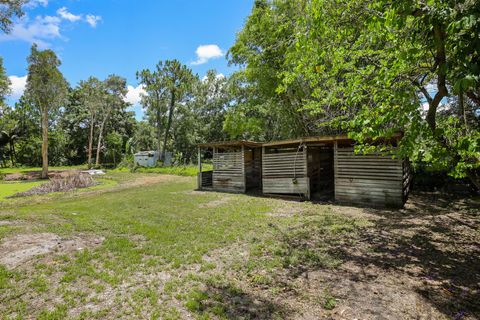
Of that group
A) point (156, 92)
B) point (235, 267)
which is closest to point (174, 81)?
point (156, 92)

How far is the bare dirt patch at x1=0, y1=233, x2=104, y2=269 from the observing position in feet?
12.4

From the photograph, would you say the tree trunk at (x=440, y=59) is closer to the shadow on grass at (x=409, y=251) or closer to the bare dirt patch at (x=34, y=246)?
the shadow on grass at (x=409, y=251)

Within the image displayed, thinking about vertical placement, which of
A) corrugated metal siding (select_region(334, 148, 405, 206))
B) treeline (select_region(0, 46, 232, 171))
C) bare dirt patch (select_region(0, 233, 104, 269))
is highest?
treeline (select_region(0, 46, 232, 171))

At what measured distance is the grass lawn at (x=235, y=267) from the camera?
2.71 metres

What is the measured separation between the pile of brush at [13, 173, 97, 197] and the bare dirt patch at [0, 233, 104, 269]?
8.71 m

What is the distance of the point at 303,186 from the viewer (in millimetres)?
9359

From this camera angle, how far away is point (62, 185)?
12.7 metres

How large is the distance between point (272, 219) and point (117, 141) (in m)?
28.6

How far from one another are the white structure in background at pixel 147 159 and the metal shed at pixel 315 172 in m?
16.0

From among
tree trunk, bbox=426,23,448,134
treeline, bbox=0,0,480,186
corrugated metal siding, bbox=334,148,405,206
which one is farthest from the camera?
corrugated metal siding, bbox=334,148,405,206

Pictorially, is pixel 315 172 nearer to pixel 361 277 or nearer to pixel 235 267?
pixel 361 277

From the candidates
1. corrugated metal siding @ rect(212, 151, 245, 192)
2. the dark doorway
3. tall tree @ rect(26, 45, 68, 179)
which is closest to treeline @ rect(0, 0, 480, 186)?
tall tree @ rect(26, 45, 68, 179)

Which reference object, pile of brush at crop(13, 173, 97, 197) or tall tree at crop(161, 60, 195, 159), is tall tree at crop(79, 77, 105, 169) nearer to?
tall tree at crop(161, 60, 195, 159)

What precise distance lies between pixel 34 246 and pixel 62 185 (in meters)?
10.1
